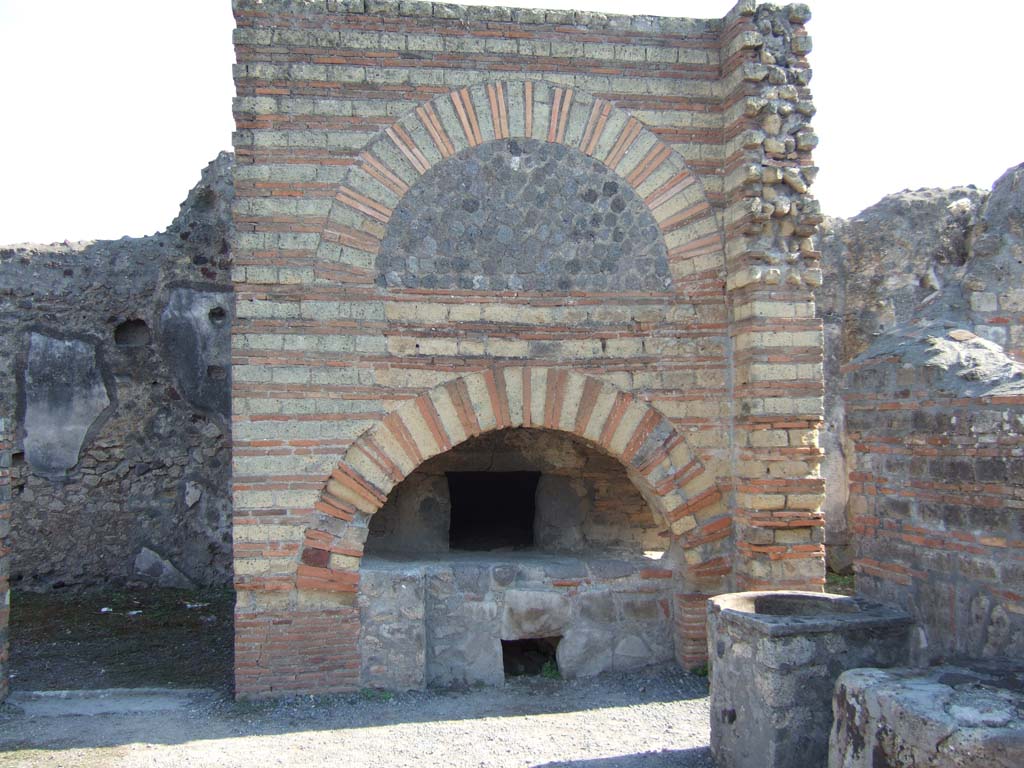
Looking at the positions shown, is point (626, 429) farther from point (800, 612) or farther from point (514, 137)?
point (514, 137)

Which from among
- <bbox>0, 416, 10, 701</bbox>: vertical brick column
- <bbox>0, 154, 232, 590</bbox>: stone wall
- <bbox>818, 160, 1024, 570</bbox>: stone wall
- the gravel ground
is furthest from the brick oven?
<bbox>818, 160, 1024, 570</bbox>: stone wall

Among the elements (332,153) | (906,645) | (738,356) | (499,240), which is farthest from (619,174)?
(906,645)

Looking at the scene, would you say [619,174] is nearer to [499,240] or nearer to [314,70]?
[499,240]

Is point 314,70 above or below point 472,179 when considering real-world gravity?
above

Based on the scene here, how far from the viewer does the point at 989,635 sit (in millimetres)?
4039

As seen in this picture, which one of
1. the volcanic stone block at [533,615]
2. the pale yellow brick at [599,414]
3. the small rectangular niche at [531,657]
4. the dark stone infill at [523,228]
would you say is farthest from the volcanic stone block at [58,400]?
the pale yellow brick at [599,414]

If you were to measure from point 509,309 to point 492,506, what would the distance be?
289 cm

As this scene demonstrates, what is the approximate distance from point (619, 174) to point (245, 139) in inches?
94.9

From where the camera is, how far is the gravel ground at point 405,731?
4672 mm

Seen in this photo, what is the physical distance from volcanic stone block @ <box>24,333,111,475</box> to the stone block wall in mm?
6822

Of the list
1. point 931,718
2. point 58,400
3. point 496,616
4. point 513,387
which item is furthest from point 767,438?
point 58,400

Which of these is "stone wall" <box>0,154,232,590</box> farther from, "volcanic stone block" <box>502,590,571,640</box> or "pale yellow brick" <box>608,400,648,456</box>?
"pale yellow brick" <box>608,400,648,456</box>

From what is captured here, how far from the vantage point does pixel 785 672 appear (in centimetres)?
407

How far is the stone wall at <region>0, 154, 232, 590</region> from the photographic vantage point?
8.40 metres
